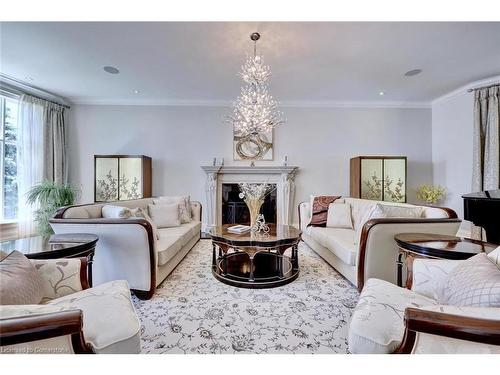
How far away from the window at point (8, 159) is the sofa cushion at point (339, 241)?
5279mm

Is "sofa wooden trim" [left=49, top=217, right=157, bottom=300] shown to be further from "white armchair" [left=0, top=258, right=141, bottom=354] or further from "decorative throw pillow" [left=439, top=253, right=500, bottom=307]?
"decorative throw pillow" [left=439, top=253, right=500, bottom=307]

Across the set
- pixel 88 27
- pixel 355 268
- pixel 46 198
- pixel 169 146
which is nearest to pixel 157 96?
pixel 169 146

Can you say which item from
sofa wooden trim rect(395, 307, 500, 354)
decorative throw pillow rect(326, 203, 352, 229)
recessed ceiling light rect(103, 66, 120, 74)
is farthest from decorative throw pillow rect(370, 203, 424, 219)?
recessed ceiling light rect(103, 66, 120, 74)

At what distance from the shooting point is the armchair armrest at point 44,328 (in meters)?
0.67

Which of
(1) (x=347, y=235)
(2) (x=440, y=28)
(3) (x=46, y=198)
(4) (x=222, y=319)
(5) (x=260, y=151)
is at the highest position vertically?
(2) (x=440, y=28)

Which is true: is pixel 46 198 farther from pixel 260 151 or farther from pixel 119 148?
pixel 260 151

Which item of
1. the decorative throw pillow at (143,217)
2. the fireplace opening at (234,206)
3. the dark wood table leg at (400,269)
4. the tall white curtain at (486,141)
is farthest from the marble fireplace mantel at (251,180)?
the tall white curtain at (486,141)

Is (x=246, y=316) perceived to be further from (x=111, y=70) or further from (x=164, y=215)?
(x=111, y=70)

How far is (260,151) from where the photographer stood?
5035 mm

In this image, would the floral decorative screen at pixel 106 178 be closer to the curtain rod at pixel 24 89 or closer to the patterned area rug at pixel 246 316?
the curtain rod at pixel 24 89

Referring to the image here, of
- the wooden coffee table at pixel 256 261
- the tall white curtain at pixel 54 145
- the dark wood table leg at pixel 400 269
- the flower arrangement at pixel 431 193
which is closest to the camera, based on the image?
the dark wood table leg at pixel 400 269

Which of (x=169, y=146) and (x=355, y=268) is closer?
(x=355, y=268)

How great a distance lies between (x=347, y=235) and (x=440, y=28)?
265cm

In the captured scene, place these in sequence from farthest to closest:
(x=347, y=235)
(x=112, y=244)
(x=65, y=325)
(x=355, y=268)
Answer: (x=347, y=235) → (x=355, y=268) → (x=112, y=244) → (x=65, y=325)
